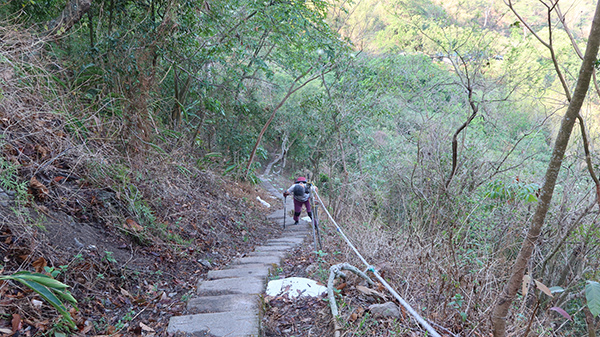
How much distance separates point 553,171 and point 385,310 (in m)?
1.59

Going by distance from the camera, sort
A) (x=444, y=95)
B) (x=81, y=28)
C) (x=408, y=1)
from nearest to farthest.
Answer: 1. (x=81, y=28)
2. (x=444, y=95)
3. (x=408, y=1)

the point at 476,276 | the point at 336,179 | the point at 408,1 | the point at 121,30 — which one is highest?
the point at 408,1

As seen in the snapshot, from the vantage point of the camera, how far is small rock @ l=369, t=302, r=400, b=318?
2846 mm

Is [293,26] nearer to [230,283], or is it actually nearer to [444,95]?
[444,95]

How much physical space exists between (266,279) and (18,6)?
5918 millimetres

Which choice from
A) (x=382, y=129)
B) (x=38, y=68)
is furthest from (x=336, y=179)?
(x=38, y=68)

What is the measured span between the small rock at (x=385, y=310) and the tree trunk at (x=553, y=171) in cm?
73

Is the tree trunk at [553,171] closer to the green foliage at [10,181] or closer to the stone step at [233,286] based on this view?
the stone step at [233,286]

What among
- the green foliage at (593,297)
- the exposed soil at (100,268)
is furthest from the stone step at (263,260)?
the green foliage at (593,297)

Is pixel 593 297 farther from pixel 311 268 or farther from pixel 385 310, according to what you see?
pixel 311 268

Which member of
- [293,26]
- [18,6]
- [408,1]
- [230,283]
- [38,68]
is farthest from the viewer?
[408,1]

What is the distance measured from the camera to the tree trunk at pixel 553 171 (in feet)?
6.72

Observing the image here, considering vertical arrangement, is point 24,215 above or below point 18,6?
below

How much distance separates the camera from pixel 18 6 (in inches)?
Answer: 224
